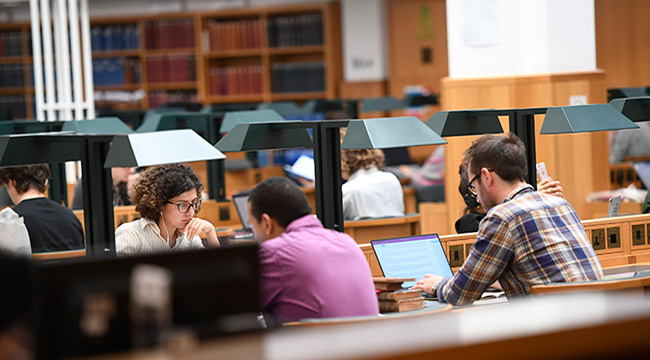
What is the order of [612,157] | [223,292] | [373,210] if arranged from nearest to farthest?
[223,292]
[373,210]
[612,157]

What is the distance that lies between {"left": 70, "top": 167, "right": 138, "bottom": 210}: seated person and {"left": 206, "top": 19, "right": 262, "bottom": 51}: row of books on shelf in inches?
243

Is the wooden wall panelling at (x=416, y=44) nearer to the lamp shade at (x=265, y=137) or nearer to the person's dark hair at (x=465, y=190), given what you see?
the person's dark hair at (x=465, y=190)

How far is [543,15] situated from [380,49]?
18.2 feet

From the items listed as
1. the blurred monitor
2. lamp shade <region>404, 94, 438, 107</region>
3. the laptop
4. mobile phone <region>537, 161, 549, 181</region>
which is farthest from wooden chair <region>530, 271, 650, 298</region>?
lamp shade <region>404, 94, 438, 107</region>

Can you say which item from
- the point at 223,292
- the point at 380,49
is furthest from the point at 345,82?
the point at 223,292

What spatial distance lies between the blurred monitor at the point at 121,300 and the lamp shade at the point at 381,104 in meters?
7.18

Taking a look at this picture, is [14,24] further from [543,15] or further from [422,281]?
[422,281]

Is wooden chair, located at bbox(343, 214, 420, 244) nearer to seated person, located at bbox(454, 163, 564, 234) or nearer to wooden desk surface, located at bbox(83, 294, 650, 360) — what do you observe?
seated person, located at bbox(454, 163, 564, 234)

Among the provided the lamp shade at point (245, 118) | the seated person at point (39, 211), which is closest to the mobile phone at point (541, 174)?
the lamp shade at point (245, 118)

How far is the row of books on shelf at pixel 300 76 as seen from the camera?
11.9 m

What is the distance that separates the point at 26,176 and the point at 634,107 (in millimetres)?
3021

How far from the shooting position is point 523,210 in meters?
3.03

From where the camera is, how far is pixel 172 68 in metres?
12.2

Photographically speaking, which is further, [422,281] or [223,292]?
[422,281]
